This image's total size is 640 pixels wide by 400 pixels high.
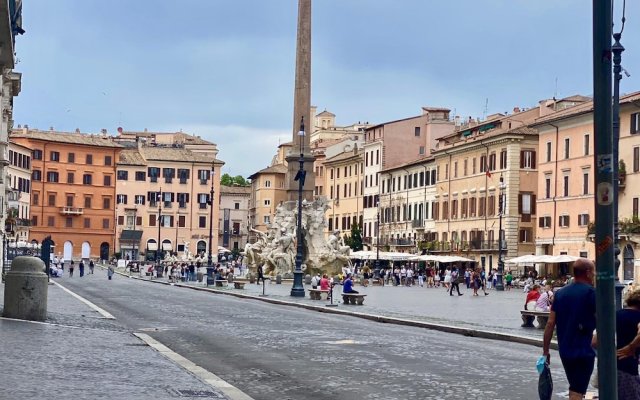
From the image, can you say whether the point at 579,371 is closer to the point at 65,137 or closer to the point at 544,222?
the point at 544,222

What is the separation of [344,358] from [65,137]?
127 m

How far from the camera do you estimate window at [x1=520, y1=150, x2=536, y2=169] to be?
8812 centimetres

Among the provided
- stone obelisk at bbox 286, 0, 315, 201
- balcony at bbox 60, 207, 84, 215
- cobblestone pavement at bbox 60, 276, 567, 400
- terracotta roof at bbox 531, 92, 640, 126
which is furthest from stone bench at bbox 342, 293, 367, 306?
balcony at bbox 60, 207, 84, 215

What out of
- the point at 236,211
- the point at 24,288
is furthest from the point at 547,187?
the point at 236,211

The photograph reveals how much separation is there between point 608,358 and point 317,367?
1002cm

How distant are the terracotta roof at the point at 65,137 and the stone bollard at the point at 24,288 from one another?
11523 cm

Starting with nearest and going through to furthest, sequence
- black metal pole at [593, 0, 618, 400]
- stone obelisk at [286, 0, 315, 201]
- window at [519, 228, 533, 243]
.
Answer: black metal pole at [593, 0, 618, 400]
stone obelisk at [286, 0, 315, 201]
window at [519, 228, 533, 243]

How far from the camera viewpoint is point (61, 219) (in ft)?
458

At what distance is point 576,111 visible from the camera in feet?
254

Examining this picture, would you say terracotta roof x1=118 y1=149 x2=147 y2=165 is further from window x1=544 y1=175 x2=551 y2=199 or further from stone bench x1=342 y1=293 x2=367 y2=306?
stone bench x1=342 y1=293 x2=367 y2=306

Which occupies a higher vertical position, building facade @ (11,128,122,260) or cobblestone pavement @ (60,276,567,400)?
building facade @ (11,128,122,260)

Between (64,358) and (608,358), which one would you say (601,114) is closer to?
(608,358)

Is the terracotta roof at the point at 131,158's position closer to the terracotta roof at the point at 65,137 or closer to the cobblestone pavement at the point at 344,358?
the terracotta roof at the point at 65,137

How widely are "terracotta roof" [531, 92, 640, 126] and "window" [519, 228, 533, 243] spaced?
9.11 meters
